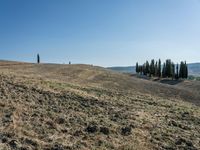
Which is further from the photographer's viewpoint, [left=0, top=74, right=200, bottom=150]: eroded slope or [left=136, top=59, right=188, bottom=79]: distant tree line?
[left=136, top=59, right=188, bottom=79]: distant tree line

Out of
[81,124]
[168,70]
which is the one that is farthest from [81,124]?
[168,70]

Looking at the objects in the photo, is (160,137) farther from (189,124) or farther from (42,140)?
(42,140)

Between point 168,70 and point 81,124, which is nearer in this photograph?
point 81,124

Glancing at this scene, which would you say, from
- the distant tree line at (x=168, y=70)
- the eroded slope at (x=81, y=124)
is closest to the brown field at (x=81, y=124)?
the eroded slope at (x=81, y=124)

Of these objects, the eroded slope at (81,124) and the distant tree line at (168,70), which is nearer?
the eroded slope at (81,124)

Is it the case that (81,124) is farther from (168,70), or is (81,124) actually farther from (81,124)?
(168,70)

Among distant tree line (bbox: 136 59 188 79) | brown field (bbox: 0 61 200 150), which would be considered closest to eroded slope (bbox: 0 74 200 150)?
brown field (bbox: 0 61 200 150)

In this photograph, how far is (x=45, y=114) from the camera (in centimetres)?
1437

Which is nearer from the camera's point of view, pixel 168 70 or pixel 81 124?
pixel 81 124

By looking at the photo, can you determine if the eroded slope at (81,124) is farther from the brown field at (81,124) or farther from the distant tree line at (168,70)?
the distant tree line at (168,70)

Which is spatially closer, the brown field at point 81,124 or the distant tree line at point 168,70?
the brown field at point 81,124

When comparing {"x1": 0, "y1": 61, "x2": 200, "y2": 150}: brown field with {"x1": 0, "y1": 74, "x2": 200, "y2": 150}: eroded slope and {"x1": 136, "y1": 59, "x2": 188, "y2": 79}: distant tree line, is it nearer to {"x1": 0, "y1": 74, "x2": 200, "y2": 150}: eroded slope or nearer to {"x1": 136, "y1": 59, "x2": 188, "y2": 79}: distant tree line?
{"x1": 0, "y1": 74, "x2": 200, "y2": 150}: eroded slope

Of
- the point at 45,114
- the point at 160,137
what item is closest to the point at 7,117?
the point at 45,114

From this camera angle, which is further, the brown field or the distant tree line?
the distant tree line
